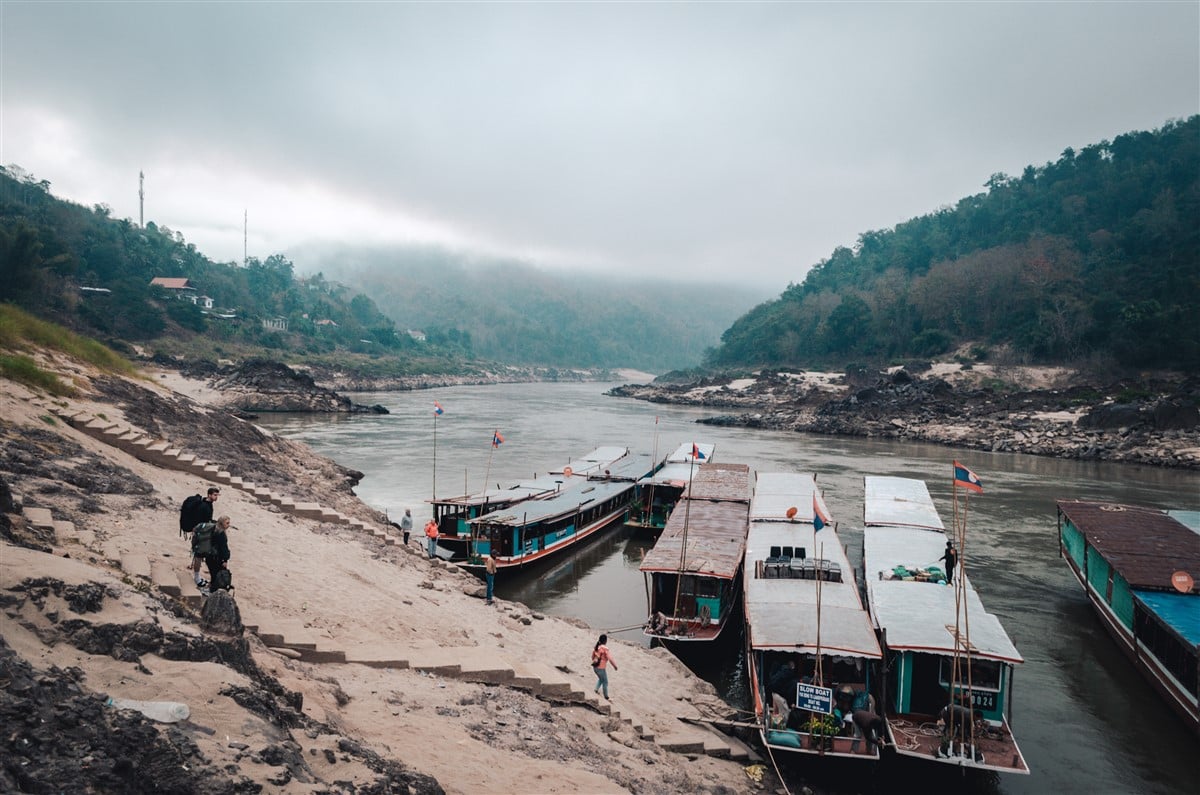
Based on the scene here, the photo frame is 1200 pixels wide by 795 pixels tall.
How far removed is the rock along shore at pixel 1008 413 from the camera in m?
51.6

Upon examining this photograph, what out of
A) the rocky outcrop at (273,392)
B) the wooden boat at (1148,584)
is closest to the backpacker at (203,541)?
the wooden boat at (1148,584)

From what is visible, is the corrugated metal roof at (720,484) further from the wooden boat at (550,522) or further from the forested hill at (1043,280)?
the forested hill at (1043,280)

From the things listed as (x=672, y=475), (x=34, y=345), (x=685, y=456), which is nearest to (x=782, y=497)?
(x=672, y=475)

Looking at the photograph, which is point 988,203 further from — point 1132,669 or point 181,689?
point 181,689

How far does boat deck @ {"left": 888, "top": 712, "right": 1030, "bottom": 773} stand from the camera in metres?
11.2

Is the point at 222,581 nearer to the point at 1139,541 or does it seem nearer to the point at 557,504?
Answer: the point at 557,504

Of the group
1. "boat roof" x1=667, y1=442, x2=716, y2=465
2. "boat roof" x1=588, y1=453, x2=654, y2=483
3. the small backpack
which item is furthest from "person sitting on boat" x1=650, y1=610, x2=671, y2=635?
"boat roof" x1=667, y1=442, x2=716, y2=465

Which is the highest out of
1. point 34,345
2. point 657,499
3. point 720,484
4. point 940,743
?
point 34,345

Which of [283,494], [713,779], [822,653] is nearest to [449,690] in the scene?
[713,779]

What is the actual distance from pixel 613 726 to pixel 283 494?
15.7 meters

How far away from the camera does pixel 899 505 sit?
23984 millimetres

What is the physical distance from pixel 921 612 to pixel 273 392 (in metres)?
66.8

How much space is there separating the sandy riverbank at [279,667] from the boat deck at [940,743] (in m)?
3.20

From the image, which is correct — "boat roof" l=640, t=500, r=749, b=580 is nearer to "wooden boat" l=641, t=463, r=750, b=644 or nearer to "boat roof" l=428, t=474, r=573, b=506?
"wooden boat" l=641, t=463, r=750, b=644
